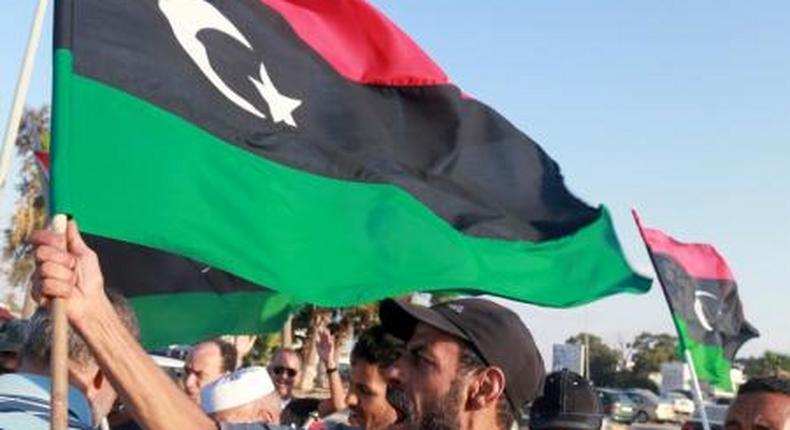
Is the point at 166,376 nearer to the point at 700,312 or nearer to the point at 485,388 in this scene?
the point at 485,388

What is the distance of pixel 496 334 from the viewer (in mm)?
3312

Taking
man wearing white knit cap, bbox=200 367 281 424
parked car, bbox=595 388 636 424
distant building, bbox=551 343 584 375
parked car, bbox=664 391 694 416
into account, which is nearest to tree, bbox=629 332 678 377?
parked car, bbox=664 391 694 416

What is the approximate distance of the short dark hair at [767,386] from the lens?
16.8 feet

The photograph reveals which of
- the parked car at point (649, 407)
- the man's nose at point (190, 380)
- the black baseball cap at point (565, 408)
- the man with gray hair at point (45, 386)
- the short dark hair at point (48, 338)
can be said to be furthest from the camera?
the parked car at point (649, 407)

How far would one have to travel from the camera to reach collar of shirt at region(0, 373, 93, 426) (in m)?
3.02

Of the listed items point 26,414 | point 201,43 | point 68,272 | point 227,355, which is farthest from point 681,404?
point 68,272

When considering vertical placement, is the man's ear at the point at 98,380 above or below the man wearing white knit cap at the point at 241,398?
above

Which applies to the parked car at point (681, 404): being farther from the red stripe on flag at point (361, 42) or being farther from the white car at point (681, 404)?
the red stripe on flag at point (361, 42)

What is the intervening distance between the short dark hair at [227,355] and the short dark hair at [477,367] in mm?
3333

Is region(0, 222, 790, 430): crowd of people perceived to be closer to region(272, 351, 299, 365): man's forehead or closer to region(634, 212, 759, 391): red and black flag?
region(272, 351, 299, 365): man's forehead

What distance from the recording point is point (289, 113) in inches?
170

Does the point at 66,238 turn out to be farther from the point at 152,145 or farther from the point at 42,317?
the point at 152,145

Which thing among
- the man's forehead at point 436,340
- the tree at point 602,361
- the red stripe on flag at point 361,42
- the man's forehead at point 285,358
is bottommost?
the tree at point 602,361

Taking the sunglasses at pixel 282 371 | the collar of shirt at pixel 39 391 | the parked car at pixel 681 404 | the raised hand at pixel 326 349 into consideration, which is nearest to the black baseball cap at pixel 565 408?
the collar of shirt at pixel 39 391
